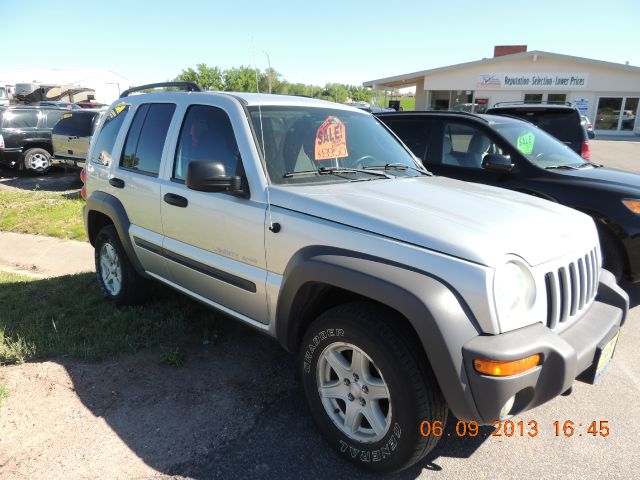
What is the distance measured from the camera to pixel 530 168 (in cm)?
511

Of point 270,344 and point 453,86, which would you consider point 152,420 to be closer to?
point 270,344

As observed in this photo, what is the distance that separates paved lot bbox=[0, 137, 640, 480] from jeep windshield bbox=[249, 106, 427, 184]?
1465 mm

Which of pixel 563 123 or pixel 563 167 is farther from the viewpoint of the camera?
pixel 563 123

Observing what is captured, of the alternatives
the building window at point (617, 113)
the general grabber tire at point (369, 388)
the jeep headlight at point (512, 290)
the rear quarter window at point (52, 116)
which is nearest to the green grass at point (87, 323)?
the general grabber tire at point (369, 388)

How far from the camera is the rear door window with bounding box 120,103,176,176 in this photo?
366cm

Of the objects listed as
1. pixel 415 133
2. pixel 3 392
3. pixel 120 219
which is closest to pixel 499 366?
pixel 3 392

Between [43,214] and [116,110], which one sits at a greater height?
[116,110]

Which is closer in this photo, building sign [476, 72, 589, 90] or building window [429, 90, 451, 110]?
building sign [476, 72, 589, 90]

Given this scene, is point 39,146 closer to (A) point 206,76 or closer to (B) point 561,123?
(B) point 561,123

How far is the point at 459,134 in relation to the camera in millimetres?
5766

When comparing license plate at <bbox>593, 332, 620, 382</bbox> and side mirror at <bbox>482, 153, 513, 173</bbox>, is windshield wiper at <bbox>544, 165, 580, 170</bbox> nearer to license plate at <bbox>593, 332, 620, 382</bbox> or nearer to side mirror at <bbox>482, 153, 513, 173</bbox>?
side mirror at <bbox>482, 153, 513, 173</bbox>

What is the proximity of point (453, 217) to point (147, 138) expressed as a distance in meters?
2.65

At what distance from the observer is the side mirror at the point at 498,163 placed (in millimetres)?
4934

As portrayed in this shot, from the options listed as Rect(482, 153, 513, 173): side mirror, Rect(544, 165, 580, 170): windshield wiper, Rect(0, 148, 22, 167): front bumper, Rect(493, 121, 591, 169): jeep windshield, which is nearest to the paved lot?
Rect(482, 153, 513, 173): side mirror
